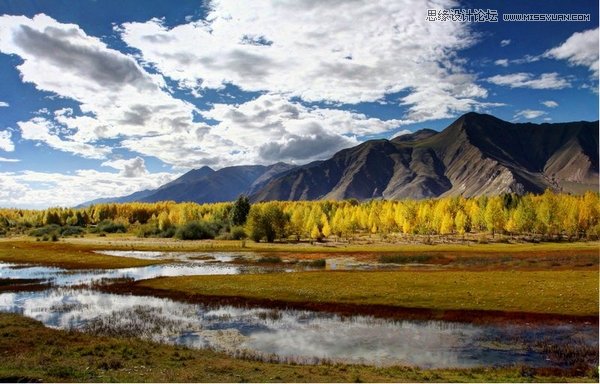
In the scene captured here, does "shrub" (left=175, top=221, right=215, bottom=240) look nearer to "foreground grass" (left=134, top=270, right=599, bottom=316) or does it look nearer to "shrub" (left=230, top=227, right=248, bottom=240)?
"shrub" (left=230, top=227, right=248, bottom=240)

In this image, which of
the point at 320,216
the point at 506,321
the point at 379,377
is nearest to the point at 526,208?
the point at 320,216

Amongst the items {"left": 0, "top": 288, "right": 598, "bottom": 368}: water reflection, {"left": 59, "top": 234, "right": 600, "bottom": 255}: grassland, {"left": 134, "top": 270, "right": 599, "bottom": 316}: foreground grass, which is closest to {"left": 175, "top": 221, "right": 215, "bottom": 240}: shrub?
{"left": 59, "top": 234, "right": 600, "bottom": 255}: grassland

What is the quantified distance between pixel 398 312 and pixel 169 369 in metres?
26.5

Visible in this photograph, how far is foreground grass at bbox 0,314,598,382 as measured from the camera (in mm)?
24234

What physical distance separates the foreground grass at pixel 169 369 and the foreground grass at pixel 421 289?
827 inches

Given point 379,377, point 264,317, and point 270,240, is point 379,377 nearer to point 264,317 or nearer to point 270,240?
point 264,317

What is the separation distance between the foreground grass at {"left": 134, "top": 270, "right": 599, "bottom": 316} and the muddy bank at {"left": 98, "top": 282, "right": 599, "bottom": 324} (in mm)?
1087

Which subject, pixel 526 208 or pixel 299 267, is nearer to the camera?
pixel 299 267

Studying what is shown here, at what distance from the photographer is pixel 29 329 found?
36.9 metres

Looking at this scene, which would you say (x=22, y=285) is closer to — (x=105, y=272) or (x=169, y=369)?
(x=105, y=272)

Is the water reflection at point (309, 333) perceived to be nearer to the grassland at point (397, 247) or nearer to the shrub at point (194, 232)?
the grassland at point (397, 247)

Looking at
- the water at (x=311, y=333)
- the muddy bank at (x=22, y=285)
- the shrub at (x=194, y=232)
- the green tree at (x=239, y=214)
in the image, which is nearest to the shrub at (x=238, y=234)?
the shrub at (x=194, y=232)

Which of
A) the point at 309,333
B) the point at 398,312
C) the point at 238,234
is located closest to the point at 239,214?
the point at 238,234

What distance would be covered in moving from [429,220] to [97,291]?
15640cm
